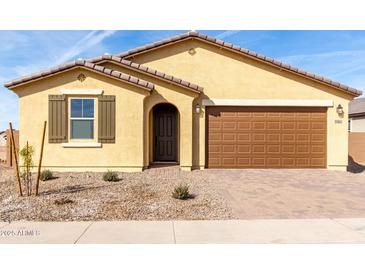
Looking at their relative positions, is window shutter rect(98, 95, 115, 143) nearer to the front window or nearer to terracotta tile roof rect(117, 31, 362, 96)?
the front window

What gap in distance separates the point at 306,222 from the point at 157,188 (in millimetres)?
4181

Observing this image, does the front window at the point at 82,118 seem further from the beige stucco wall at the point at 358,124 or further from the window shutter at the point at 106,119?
the beige stucco wall at the point at 358,124

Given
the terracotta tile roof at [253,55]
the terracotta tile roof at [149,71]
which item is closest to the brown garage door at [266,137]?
the terracotta tile roof at [253,55]

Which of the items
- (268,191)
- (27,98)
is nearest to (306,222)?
(268,191)

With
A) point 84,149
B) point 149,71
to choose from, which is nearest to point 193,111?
point 149,71

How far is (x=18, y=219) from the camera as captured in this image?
6.15m

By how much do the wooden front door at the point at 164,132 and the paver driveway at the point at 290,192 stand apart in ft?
7.70

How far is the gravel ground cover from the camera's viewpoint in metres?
6.36

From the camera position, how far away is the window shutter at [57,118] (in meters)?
11.2

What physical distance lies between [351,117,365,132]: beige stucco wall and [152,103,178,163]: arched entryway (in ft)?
61.5

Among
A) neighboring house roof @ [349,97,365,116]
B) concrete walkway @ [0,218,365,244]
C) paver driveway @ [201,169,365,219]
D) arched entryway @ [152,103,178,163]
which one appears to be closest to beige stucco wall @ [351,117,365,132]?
neighboring house roof @ [349,97,365,116]

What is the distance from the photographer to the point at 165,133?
44.5 ft

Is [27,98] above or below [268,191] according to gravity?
above

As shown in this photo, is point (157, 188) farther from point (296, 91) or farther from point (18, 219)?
point (296, 91)
